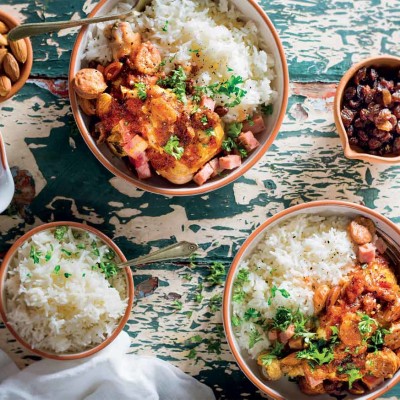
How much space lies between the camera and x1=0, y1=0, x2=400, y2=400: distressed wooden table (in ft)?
10.9

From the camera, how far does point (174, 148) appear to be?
2.96 meters

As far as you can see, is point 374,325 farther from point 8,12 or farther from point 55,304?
point 8,12

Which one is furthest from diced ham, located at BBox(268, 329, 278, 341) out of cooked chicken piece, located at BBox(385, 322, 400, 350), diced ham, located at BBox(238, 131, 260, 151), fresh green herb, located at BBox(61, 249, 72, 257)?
fresh green herb, located at BBox(61, 249, 72, 257)

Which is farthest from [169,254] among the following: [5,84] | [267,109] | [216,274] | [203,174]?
[5,84]

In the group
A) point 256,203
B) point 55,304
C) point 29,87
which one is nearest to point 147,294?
point 55,304

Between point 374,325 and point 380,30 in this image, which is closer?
point 374,325

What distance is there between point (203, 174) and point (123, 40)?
70 centimetres

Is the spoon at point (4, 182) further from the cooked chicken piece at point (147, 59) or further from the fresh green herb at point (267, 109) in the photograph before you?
the fresh green herb at point (267, 109)

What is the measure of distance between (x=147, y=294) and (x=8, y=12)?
1545 millimetres

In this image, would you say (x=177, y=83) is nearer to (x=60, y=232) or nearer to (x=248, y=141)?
(x=248, y=141)

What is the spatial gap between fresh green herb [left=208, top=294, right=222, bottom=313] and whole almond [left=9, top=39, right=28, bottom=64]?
1.48 metres

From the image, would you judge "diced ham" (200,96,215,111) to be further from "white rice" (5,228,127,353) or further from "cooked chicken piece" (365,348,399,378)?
"cooked chicken piece" (365,348,399,378)

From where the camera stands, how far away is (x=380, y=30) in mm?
3373

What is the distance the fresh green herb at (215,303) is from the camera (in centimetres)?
339
